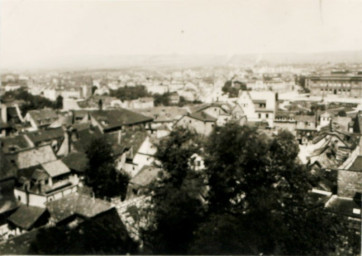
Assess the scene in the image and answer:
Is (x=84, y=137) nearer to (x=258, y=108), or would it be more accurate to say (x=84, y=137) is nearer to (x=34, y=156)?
(x=34, y=156)

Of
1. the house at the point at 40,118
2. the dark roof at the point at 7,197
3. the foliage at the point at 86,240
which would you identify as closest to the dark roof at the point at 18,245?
the foliage at the point at 86,240

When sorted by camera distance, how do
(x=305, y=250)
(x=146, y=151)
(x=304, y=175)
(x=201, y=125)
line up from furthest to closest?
(x=201, y=125), (x=146, y=151), (x=304, y=175), (x=305, y=250)

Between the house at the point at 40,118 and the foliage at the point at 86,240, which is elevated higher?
the house at the point at 40,118

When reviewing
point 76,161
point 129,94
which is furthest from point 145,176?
point 129,94

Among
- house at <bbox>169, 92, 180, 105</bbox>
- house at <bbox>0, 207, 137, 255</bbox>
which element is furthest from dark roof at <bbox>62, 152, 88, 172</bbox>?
house at <bbox>169, 92, 180, 105</bbox>

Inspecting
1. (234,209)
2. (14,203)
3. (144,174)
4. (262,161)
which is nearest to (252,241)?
(234,209)

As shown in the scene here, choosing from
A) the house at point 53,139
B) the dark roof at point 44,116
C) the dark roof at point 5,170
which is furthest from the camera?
the dark roof at point 44,116

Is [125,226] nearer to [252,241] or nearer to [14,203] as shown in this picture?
[252,241]

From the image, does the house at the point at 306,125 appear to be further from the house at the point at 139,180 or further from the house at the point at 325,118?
the house at the point at 139,180
